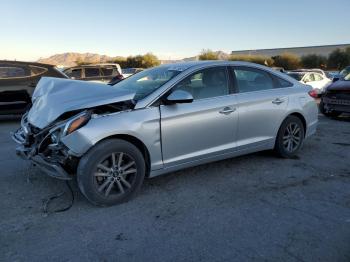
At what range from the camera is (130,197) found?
4.18m

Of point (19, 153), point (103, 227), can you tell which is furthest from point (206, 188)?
point (19, 153)

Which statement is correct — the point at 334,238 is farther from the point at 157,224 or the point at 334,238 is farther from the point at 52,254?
the point at 52,254

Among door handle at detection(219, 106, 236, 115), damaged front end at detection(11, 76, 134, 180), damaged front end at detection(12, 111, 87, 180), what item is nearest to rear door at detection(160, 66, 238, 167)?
door handle at detection(219, 106, 236, 115)

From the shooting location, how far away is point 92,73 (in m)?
15.4

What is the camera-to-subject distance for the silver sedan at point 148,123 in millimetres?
3916

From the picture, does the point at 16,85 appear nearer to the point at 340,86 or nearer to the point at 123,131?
the point at 123,131

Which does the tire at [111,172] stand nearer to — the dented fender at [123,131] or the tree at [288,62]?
the dented fender at [123,131]

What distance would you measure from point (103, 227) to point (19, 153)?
1.61m

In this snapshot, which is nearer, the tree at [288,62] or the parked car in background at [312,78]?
the parked car in background at [312,78]

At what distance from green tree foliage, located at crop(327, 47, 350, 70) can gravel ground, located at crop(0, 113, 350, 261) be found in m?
55.3

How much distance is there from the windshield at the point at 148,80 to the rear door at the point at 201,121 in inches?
10.2

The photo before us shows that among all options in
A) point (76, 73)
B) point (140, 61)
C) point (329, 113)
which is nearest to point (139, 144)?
point (329, 113)

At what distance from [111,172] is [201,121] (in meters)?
1.35

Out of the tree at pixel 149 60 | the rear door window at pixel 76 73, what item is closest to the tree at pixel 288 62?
the tree at pixel 149 60
